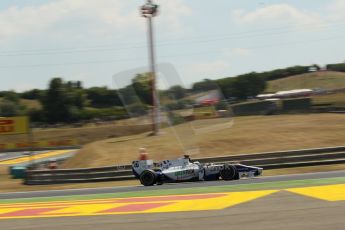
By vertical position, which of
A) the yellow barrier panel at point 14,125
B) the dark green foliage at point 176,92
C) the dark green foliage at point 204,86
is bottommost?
the yellow barrier panel at point 14,125

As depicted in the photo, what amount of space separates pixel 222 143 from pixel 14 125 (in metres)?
9.63

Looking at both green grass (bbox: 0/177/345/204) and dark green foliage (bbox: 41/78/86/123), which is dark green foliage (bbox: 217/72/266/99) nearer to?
dark green foliage (bbox: 41/78/86/123)

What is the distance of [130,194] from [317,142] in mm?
11795

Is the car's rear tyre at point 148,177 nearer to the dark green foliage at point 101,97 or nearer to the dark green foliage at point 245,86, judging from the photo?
the dark green foliage at point 245,86

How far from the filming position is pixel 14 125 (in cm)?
2436

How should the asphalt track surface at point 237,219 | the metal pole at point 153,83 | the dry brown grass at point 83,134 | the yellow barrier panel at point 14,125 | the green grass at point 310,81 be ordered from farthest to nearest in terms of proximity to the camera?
the green grass at point 310,81 < the dry brown grass at point 83,134 < the yellow barrier panel at point 14,125 < the metal pole at point 153,83 < the asphalt track surface at point 237,219

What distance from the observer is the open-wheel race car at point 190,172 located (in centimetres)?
1413

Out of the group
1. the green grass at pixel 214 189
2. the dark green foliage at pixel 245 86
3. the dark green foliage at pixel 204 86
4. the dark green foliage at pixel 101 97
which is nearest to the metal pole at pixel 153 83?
the dark green foliage at pixel 204 86

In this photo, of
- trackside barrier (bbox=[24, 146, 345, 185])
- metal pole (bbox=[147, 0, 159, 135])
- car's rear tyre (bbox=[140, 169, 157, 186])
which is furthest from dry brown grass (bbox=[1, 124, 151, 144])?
car's rear tyre (bbox=[140, 169, 157, 186])

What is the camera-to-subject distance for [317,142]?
72.5 ft

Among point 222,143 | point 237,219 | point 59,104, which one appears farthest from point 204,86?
point 59,104

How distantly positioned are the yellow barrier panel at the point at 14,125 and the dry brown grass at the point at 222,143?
113 inches

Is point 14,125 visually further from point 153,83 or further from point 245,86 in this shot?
point 245,86

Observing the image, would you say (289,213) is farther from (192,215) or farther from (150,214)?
(150,214)
